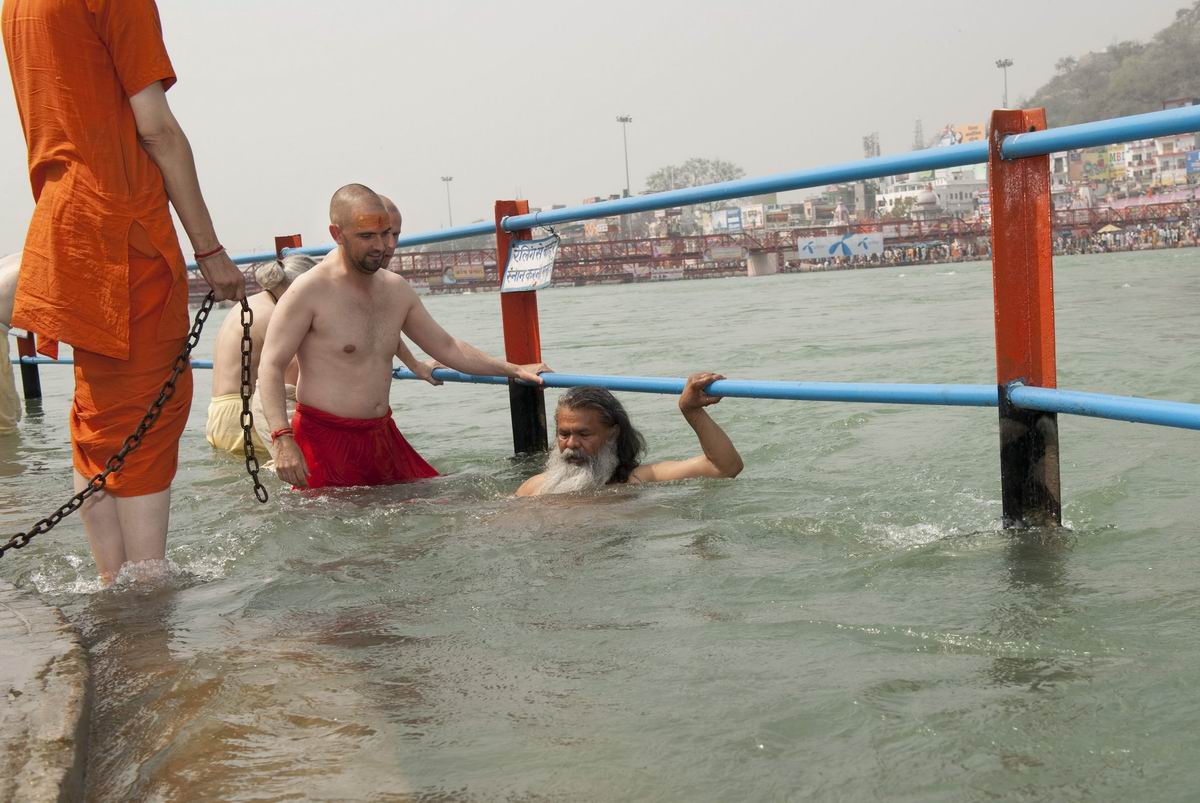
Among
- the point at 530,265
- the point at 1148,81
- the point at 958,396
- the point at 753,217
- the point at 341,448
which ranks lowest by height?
the point at 341,448

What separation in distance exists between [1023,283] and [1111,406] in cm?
50

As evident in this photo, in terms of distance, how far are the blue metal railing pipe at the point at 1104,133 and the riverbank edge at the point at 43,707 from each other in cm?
224

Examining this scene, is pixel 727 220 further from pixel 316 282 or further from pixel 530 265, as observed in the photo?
pixel 316 282

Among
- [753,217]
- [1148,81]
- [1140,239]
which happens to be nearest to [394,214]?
[1140,239]

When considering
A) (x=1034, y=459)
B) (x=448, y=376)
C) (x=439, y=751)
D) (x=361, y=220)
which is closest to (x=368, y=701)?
(x=439, y=751)

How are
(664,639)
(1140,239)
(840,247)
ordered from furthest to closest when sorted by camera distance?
(840,247)
(1140,239)
(664,639)

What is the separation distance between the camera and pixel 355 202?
178 inches

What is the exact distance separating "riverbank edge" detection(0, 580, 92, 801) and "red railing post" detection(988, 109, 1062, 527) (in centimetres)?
218

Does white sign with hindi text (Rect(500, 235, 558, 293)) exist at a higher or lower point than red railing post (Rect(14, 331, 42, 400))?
higher

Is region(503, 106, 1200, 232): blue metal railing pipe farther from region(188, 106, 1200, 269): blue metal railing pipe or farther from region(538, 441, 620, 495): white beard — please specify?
region(538, 441, 620, 495): white beard

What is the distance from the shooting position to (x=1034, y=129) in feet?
10.4

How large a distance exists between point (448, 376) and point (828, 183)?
2.19 metres

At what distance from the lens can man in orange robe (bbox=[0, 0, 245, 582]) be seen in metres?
2.96

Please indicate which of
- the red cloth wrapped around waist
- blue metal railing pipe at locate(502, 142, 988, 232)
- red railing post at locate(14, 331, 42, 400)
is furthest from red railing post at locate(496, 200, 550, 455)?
red railing post at locate(14, 331, 42, 400)
